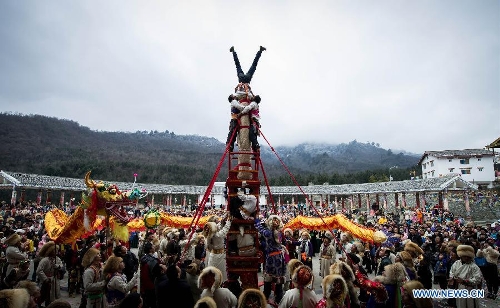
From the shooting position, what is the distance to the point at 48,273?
6.70 metres

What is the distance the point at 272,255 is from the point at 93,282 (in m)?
3.79

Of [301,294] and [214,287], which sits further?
[214,287]

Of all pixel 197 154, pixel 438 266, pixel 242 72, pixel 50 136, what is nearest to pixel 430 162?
pixel 438 266

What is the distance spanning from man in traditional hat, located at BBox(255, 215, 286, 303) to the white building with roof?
150 feet

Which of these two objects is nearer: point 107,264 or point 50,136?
point 107,264

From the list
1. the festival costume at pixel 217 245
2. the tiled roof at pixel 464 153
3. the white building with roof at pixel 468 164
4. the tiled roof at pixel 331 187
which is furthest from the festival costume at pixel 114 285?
the tiled roof at pixel 464 153

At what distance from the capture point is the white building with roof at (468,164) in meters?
43.4

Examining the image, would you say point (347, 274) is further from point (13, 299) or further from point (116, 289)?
point (13, 299)

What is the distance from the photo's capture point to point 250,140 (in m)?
7.39

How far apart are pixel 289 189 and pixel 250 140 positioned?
4357cm

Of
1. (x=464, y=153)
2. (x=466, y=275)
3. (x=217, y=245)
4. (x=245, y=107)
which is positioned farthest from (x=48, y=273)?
(x=464, y=153)

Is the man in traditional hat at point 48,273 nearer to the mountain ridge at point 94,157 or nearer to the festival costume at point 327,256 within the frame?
the festival costume at point 327,256

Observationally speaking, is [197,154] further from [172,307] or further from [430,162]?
[172,307]

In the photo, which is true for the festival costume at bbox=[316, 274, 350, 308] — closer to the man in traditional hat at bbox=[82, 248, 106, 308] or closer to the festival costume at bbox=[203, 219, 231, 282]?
the festival costume at bbox=[203, 219, 231, 282]
